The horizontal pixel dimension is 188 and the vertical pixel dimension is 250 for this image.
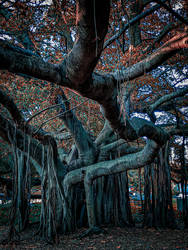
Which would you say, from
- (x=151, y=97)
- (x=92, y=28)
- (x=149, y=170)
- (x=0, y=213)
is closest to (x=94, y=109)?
(x=151, y=97)

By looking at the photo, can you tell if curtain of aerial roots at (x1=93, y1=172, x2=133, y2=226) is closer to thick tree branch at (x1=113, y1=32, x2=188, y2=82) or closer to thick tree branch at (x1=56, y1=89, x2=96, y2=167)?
thick tree branch at (x1=56, y1=89, x2=96, y2=167)

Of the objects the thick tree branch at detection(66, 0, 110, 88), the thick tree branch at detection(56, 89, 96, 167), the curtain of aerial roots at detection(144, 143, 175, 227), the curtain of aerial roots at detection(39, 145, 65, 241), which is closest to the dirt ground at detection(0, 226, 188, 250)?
the curtain of aerial roots at detection(39, 145, 65, 241)

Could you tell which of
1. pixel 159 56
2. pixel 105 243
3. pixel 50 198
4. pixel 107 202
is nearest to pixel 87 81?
pixel 159 56

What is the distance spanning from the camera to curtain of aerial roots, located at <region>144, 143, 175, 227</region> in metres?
5.11

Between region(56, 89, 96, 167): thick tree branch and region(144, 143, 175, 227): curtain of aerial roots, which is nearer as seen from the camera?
region(56, 89, 96, 167): thick tree branch

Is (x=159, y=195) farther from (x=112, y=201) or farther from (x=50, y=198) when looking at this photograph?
(x=50, y=198)

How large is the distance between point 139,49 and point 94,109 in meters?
2.45

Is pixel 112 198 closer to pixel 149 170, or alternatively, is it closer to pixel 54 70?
pixel 149 170

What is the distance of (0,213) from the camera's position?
694 cm

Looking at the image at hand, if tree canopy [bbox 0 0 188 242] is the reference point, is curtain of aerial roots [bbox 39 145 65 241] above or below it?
below

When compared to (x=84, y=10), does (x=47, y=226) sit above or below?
below

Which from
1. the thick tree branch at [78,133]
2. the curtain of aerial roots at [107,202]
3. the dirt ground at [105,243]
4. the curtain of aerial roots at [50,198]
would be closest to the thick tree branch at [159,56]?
the curtain of aerial roots at [50,198]

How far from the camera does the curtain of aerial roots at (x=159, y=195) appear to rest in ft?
16.8

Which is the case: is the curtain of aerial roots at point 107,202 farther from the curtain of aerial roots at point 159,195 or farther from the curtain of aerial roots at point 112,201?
the curtain of aerial roots at point 159,195
